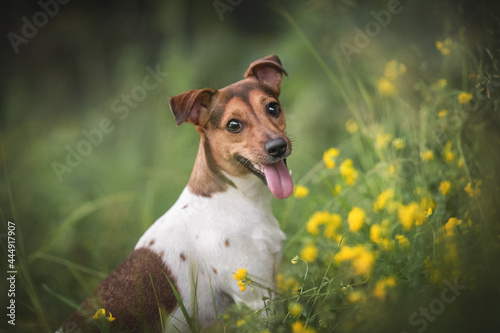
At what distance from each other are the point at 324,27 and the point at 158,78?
7.40ft

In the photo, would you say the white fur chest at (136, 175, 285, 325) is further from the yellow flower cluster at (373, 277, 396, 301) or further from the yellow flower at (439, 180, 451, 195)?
the yellow flower at (439, 180, 451, 195)

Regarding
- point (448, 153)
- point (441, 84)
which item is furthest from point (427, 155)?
point (441, 84)

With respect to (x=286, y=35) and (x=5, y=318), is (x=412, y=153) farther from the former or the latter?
(x=5, y=318)

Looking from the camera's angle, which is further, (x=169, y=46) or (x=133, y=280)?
(x=169, y=46)

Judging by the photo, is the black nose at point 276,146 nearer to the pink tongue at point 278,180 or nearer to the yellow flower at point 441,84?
the pink tongue at point 278,180

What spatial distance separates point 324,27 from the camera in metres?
4.42

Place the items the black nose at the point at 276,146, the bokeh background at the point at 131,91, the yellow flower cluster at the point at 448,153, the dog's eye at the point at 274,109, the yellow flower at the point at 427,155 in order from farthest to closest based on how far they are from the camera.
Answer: the bokeh background at the point at 131,91 → the yellow flower at the point at 427,155 → the yellow flower cluster at the point at 448,153 → the dog's eye at the point at 274,109 → the black nose at the point at 276,146

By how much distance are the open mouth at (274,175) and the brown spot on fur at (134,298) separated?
2.68 ft

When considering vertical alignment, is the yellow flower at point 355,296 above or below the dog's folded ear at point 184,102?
below

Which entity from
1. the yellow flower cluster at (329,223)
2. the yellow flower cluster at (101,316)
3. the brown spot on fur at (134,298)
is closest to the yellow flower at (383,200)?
the yellow flower cluster at (329,223)

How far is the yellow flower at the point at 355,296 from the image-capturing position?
251cm

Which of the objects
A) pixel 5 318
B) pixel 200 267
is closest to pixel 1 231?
pixel 5 318

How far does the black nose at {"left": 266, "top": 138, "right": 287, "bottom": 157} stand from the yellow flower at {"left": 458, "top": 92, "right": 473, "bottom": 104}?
4.57 feet

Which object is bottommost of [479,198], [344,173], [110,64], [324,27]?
[479,198]
